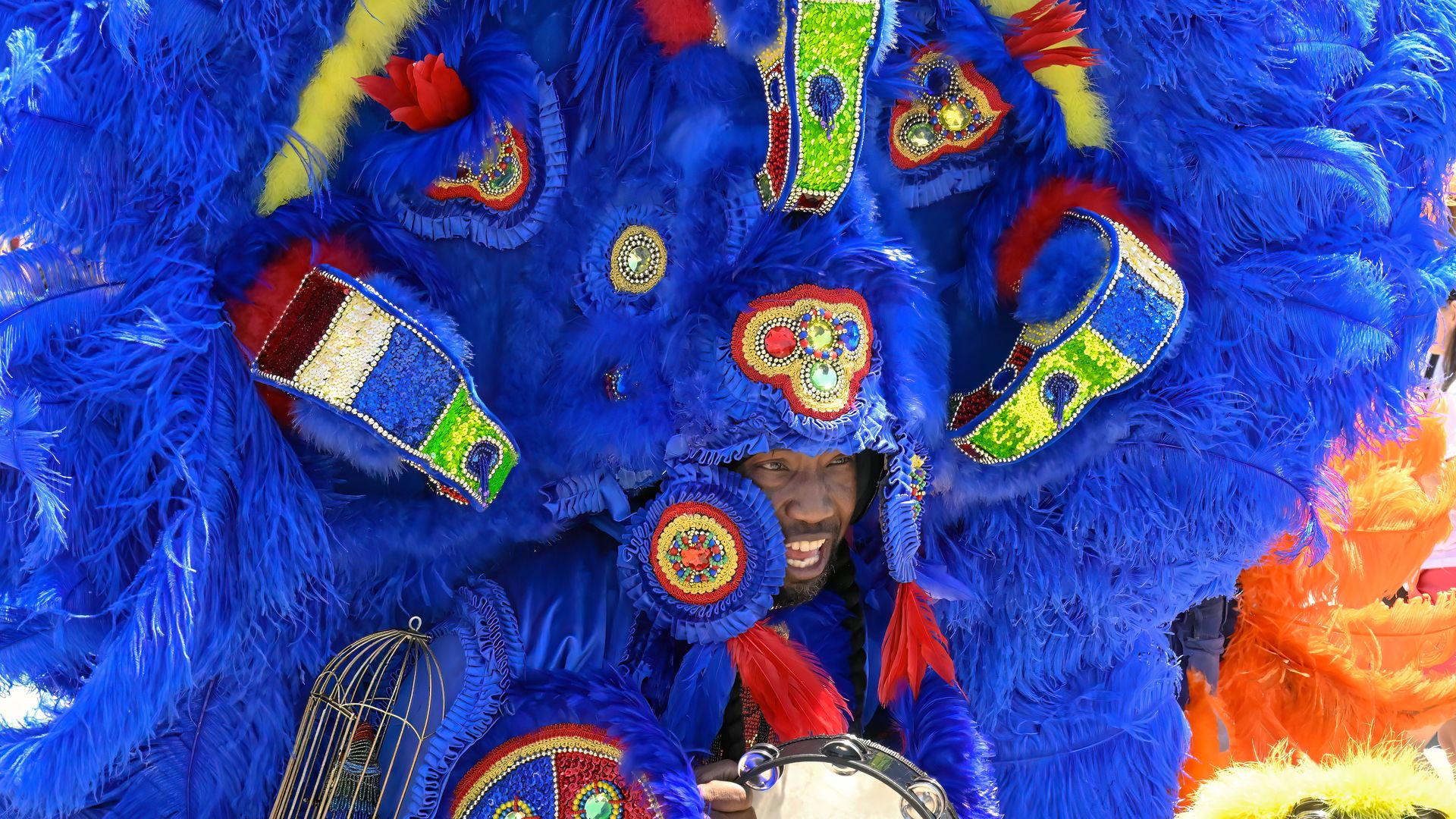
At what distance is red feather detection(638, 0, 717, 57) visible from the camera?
2031mm

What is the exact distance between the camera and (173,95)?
1775 millimetres

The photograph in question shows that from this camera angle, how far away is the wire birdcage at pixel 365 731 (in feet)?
6.76

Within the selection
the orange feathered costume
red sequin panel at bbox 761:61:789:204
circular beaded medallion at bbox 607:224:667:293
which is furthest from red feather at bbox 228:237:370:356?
the orange feathered costume

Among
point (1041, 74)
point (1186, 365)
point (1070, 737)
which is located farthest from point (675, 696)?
point (1041, 74)

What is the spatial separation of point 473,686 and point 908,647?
79 cm

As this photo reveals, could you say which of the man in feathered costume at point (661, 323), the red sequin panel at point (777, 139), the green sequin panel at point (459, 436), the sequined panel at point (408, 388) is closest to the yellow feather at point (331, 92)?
the man in feathered costume at point (661, 323)

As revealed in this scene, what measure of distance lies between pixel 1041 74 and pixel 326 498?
1.43 m

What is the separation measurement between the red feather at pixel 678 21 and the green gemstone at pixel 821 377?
21.3 inches

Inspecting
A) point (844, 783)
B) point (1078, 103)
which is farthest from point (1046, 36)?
point (844, 783)

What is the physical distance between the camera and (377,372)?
1.91 meters

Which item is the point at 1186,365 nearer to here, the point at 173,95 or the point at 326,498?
the point at 326,498

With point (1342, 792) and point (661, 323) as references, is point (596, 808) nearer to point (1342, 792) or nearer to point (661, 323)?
point (661, 323)

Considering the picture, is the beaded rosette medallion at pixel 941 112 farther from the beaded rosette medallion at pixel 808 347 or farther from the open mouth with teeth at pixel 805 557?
the open mouth with teeth at pixel 805 557

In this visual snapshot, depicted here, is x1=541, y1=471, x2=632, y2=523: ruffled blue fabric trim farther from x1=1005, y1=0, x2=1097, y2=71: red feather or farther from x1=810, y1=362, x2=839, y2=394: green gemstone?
x1=1005, y1=0, x2=1097, y2=71: red feather
